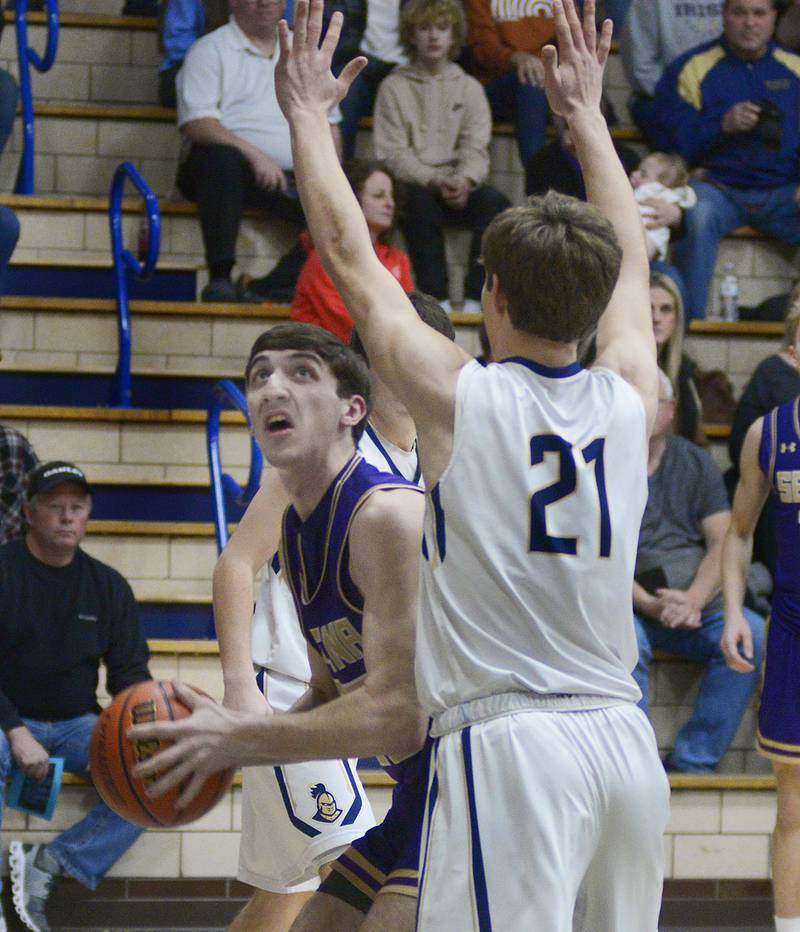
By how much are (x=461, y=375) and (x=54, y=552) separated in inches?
131

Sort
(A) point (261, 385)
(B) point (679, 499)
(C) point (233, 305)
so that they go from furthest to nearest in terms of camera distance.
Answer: (C) point (233, 305), (B) point (679, 499), (A) point (261, 385)

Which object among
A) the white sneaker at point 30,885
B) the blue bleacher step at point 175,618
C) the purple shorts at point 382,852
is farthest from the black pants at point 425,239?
the purple shorts at point 382,852

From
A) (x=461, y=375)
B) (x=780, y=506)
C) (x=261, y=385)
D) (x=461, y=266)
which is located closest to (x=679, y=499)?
(x=780, y=506)

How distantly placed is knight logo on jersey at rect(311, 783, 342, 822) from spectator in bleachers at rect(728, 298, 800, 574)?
3.24 meters

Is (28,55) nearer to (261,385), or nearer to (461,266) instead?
(461,266)

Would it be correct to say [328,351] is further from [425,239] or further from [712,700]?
[425,239]

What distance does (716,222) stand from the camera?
A: 762 centimetres

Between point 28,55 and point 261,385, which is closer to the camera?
point 261,385

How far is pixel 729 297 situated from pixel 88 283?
315cm

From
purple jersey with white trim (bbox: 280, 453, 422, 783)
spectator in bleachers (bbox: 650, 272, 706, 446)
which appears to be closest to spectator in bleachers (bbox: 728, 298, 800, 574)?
spectator in bleachers (bbox: 650, 272, 706, 446)

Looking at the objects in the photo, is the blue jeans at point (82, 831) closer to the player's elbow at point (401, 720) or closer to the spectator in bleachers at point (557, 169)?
the player's elbow at point (401, 720)

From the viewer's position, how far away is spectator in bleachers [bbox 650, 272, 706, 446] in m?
6.58

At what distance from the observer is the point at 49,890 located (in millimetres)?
5176

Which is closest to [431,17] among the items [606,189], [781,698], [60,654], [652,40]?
[652,40]
